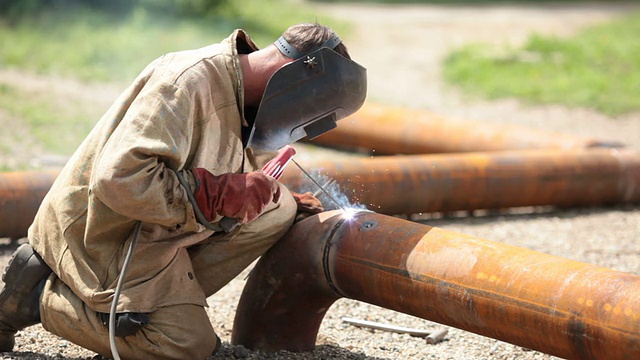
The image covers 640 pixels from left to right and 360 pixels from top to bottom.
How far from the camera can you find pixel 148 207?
10.5 feet

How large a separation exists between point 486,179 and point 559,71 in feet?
18.3

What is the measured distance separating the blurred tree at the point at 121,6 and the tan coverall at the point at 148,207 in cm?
899

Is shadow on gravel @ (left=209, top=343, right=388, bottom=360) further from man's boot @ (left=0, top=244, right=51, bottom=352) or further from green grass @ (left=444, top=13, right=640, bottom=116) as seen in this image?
green grass @ (left=444, top=13, right=640, bottom=116)

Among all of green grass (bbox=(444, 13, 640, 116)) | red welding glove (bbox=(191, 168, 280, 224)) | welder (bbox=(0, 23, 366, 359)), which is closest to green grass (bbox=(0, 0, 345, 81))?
green grass (bbox=(444, 13, 640, 116))

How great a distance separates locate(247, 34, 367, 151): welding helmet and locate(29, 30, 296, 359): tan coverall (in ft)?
0.36

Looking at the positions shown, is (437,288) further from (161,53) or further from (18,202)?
(161,53)

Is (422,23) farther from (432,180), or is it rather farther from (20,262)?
(20,262)

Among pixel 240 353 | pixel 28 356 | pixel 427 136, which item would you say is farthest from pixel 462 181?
pixel 28 356

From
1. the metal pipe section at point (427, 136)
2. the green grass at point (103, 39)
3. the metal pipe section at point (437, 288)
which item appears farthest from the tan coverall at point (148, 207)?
the green grass at point (103, 39)

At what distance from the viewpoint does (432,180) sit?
5.91 metres

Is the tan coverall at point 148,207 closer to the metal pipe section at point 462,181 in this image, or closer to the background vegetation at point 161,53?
the metal pipe section at point 462,181

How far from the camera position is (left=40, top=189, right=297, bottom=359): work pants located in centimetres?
345

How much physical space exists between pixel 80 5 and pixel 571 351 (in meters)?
10.7

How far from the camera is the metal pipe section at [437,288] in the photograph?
297 centimetres
